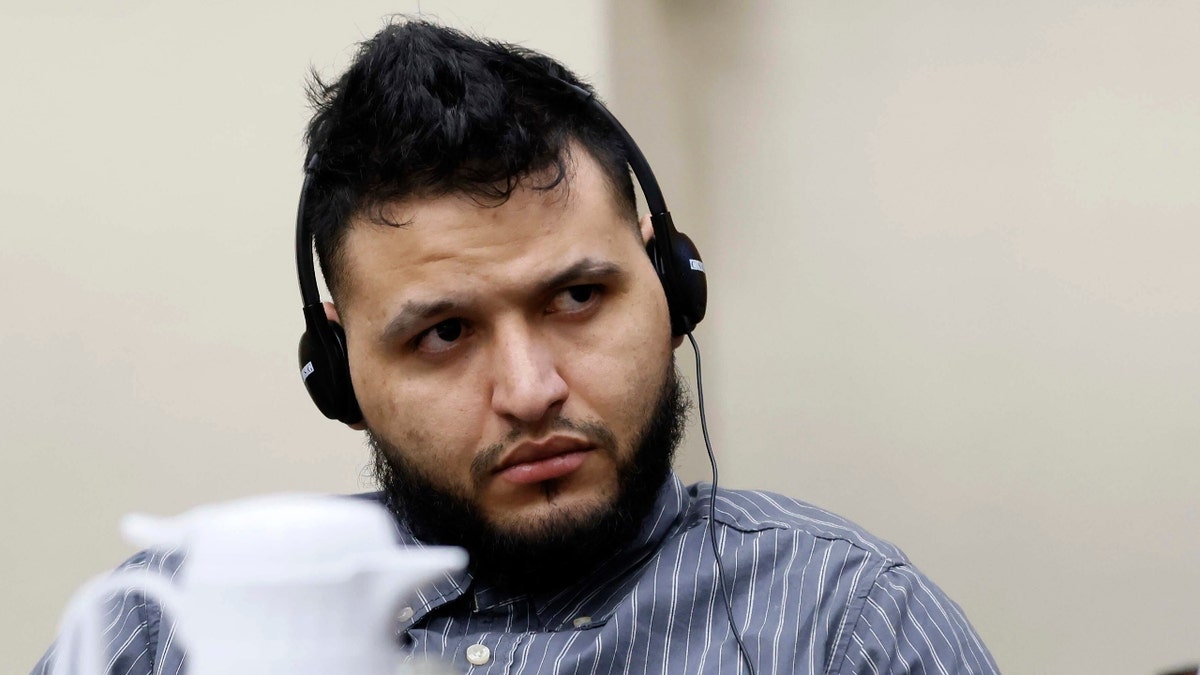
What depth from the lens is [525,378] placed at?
834 mm

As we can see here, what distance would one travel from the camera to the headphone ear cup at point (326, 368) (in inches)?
38.1

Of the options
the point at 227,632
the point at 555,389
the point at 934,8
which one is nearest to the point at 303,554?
the point at 227,632

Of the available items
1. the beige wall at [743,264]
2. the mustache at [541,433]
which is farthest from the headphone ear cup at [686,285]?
the beige wall at [743,264]

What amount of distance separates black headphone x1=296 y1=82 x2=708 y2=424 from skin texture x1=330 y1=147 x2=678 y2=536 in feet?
0.13

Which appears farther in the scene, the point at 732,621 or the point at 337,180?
the point at 337,180

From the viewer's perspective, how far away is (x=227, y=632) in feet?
1.45

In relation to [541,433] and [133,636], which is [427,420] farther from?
[133,636]

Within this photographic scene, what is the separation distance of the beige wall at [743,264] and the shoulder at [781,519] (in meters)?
0.41

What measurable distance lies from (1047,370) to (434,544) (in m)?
0.73

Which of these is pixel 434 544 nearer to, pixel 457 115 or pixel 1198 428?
pixel 457 115

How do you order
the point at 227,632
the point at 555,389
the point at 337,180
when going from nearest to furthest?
the point at 227,632
the point at 555,389
the point at 337,180

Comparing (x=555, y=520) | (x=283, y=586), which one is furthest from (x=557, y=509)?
(x=283, y=586)

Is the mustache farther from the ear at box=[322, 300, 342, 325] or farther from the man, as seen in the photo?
the ear at box=[322, 300, 342, 325]

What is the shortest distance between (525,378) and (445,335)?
0.33 feet
